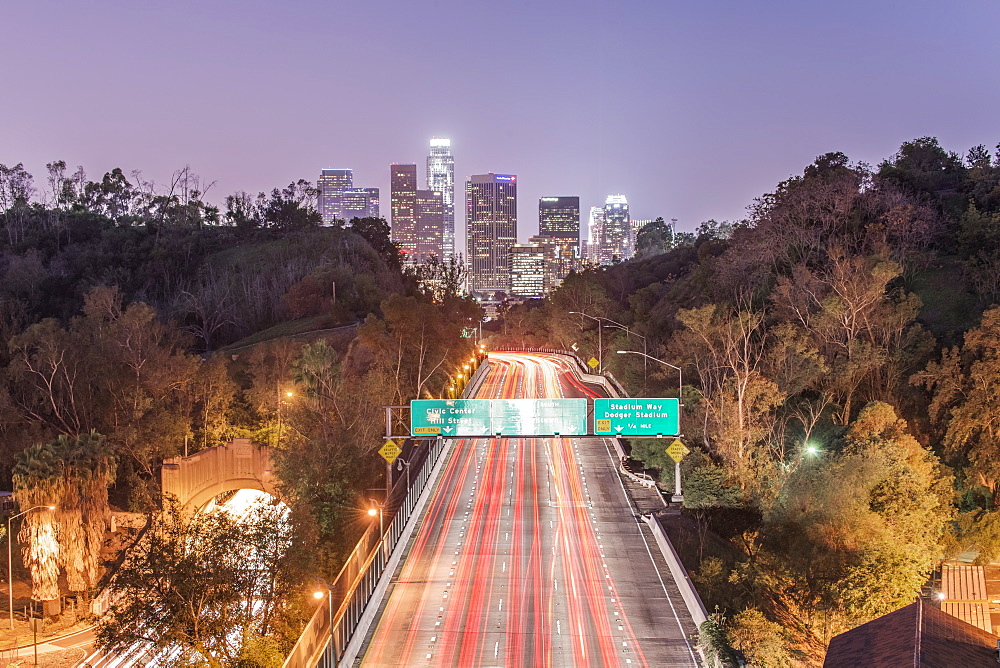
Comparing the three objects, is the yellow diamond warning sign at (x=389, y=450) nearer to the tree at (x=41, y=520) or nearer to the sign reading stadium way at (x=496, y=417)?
the sign reading stadium way at (x=496, y=417)

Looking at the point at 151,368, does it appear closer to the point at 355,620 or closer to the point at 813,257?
the point at 355,620

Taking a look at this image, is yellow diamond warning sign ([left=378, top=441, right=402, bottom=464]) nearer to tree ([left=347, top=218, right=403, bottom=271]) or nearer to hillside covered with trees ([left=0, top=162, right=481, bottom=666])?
hillside covered with trees ([left=0, top=162, right=481, bottom=666])

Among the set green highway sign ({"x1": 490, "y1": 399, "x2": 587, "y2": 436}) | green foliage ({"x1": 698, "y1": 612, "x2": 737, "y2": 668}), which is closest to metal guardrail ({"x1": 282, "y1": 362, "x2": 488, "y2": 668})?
green highway sign ({"x1": 490, "y1": 399, "x2": 587, "y2": 436})

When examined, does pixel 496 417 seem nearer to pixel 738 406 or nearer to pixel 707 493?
pixel 707 493

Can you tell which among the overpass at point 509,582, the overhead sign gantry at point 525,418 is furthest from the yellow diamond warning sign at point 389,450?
the overhead sign gantry at point 525,418

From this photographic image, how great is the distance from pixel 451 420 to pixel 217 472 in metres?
22.3

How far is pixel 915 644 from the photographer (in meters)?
18.6

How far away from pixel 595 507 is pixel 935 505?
15706 mm

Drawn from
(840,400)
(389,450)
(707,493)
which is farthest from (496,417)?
(840,400)

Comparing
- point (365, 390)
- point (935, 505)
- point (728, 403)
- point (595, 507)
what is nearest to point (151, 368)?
point (365, 390)

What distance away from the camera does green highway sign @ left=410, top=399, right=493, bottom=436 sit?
34.3 meters

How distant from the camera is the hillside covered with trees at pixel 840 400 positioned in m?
31.2

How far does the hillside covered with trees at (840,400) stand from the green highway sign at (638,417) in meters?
5.90

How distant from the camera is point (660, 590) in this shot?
100 ft
